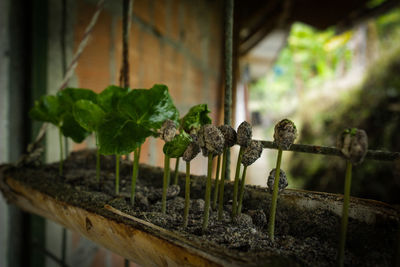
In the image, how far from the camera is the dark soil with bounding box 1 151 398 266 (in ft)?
1.39

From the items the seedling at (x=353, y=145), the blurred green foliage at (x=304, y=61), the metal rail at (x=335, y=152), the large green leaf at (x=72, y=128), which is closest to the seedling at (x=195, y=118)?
the metal rail at (x=335, y=152)

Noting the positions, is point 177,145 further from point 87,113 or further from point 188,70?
point 188,70

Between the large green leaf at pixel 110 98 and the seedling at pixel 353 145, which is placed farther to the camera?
the large green leaf at pixel 110 98

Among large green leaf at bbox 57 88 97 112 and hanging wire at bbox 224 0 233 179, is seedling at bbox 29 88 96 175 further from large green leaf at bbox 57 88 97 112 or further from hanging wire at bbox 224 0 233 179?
hanging wire at bbox 224 0 233 179

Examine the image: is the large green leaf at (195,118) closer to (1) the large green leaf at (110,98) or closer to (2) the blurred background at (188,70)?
(1) the large green leaf at (110,98)

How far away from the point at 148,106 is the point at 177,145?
14 cm

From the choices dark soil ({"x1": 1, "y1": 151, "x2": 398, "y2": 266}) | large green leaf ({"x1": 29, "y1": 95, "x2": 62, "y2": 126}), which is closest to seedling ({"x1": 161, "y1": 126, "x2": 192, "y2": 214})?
dark soil ({"x1": 1, "y1": 151, "x2": 398, "y2": 266})

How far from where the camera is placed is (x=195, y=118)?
1.78 ft

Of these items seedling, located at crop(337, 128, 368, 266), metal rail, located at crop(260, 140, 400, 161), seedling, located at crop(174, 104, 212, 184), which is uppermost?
seedling, located at crop(174, 104, 212, 184)

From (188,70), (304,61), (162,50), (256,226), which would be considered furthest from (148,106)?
(304,61)

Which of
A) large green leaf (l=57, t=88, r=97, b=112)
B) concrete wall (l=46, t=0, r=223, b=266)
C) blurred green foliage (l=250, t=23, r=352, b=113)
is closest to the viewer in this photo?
large green leaf (l=57, t=88, r=97, b=112)

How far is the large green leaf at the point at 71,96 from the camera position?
2.46 feet

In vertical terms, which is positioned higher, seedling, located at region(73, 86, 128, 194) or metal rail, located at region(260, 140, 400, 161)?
seedling, located at region(73, 86, 128, 194)

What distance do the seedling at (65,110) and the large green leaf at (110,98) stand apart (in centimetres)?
9
